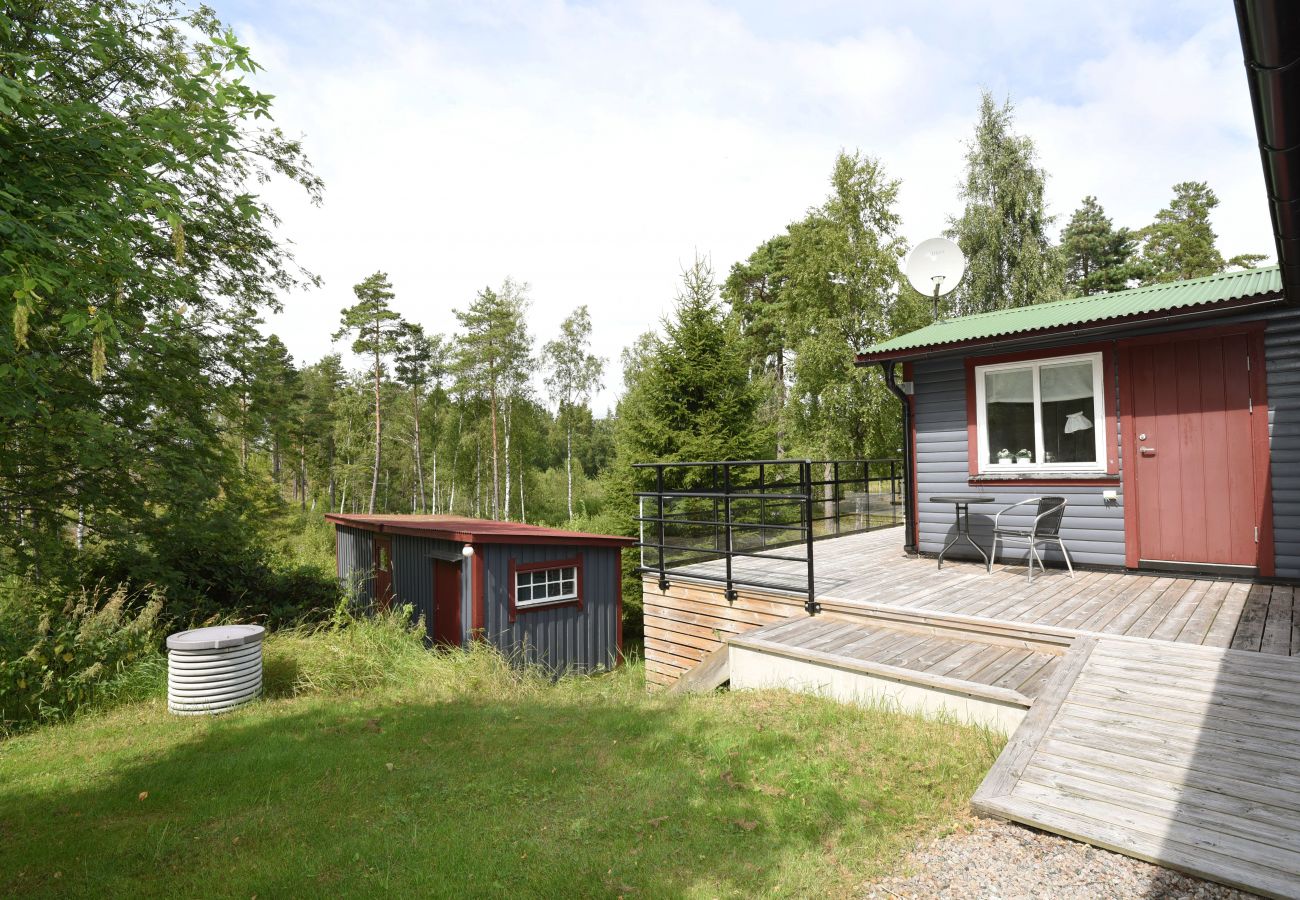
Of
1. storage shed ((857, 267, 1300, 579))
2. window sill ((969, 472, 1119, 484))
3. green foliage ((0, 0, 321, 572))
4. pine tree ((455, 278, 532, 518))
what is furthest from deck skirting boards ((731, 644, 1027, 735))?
pine tree ((455, 278, 532, 518))

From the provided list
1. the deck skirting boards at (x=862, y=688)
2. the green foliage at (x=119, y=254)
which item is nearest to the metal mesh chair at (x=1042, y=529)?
the deck skirting boards at (x=862, y=688)

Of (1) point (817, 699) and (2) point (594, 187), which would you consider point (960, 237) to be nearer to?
(2) point (594, 187)

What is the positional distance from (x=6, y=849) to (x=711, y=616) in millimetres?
4902

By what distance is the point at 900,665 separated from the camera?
411 centimetres

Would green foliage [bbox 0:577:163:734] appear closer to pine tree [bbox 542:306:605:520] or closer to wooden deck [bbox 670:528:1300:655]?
wooden deck [bbox 670:528:1300:655]

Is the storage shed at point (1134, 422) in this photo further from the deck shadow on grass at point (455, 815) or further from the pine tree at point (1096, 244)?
the pine tree at point (1096, 244)

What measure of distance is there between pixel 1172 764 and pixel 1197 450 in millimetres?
4253

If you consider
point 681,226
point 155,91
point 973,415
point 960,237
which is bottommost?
point 973,415

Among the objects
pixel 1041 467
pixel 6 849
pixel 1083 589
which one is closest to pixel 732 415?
pixel 1041 467

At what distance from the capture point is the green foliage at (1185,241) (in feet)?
94.0

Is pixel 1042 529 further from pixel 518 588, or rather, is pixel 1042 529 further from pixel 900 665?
pixel 518 588

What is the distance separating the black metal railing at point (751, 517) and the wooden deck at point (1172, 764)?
2.17 metres

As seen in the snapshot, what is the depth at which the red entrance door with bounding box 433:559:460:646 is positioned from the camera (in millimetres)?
9859

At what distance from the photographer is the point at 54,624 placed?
6086 mm
